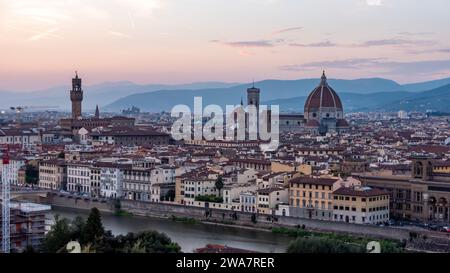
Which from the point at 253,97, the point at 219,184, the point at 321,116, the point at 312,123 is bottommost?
the point at 219,184

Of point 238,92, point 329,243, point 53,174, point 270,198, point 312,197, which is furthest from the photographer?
point 238,92

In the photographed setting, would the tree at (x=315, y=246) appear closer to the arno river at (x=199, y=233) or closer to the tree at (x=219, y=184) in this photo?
the arno river at (x=199, y=233)

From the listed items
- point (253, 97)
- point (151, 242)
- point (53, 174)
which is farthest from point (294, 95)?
point (151, 242)

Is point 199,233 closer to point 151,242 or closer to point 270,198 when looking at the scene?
point 270,198

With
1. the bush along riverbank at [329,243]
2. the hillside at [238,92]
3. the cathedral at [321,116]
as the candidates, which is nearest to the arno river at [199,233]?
the bush along riverbank at [329,243]

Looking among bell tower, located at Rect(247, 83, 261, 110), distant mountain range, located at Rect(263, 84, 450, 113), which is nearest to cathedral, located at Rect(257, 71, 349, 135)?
bell tower, located at Rect(247, 83, 261, 110)

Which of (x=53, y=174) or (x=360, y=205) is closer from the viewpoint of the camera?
(x=360, y=205)

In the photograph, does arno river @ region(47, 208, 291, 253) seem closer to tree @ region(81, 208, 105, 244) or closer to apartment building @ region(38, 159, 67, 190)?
tree @ region(81, 208, 105, 244)
